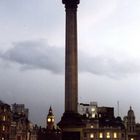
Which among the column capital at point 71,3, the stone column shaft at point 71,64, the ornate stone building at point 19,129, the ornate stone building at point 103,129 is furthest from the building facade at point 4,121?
the column capital at point 71,3

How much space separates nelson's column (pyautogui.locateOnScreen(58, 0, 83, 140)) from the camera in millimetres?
61812

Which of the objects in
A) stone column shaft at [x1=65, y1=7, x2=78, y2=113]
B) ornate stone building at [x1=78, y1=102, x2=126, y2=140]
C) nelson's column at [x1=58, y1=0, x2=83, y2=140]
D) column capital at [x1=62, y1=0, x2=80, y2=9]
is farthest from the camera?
ornate stone building at [x1=78, y1=102, x2=126, y2=140]

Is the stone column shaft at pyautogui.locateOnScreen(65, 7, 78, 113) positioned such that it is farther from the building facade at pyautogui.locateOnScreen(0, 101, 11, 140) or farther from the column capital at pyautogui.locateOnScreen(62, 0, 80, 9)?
the building facade at pyautogui.locateOnScreen(0, 101, 11, 140)

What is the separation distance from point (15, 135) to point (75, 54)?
7752 centimetres

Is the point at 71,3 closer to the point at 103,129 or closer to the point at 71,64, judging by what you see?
the point at 71,64

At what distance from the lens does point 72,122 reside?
6194cm

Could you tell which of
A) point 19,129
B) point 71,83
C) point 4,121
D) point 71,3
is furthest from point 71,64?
point 19,129

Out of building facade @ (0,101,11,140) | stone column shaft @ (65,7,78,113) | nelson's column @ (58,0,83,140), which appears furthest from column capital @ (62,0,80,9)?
building facade @ (0,101,11,140)

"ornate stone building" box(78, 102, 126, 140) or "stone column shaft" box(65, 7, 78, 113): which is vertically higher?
"stone column shaft" box(65, 7, 78, 113)

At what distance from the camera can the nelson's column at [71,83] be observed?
61812 mm

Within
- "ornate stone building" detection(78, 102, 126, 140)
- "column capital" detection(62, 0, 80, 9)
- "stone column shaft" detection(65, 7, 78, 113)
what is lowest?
"ornate stone building" detection(78, 102, 126, 140)

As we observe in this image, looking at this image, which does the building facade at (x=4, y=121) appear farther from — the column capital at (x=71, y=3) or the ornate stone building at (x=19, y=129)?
A: the column capital at (x=71, y=3)

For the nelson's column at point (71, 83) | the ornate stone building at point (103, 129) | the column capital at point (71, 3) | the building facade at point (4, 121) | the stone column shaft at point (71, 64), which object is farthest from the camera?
the ornate stone building at point (103, 129)

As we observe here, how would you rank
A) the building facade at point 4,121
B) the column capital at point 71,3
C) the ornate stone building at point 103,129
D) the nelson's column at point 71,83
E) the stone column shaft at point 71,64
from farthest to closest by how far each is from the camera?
the ornate stone building at point 103,129 < the building facade at point 4,121 < the column capital at point 71,3 < the stone column shaft at point 71,64 < the nelson's column at point 71,83
